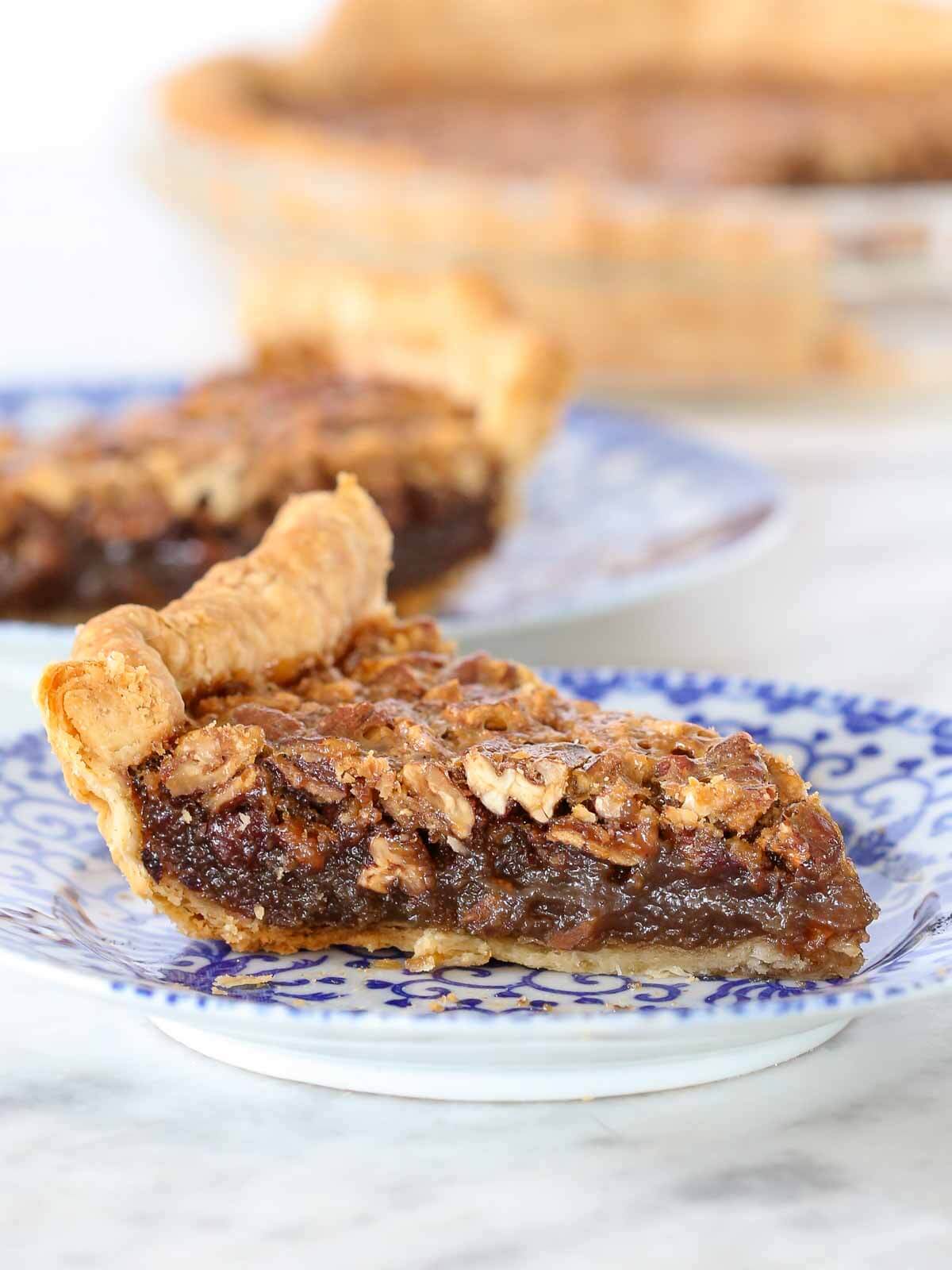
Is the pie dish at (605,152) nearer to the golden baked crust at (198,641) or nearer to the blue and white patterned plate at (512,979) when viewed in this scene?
the golden baked crust at (198,641)

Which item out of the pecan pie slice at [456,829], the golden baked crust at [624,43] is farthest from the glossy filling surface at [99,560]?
the golden baked crust at [624,43]

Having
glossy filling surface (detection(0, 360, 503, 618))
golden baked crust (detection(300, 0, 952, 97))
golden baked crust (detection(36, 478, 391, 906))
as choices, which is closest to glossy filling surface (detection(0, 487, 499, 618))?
glossy filling surface (detection(0, 360, 503, 618))

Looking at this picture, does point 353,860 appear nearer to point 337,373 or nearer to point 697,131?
point 337,373

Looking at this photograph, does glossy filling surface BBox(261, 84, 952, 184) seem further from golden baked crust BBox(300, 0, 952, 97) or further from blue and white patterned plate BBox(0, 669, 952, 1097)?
blue and white patterned plate BBox(0, 669, 952, 1097)

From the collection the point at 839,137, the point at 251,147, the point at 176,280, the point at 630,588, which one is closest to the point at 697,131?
the point at 839,137

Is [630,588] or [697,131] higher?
[697,131]

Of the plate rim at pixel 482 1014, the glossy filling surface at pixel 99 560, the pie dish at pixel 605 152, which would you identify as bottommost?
the plate rim at pixel 482 1014
